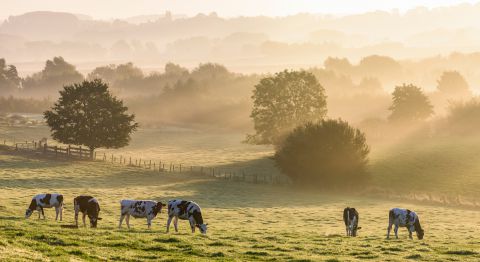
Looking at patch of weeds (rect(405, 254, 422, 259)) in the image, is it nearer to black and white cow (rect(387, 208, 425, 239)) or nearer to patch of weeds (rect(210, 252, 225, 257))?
black and white cow (rect(387, 208, 425, 239))

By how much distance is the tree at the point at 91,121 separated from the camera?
7831cm

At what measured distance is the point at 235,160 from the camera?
289 ft

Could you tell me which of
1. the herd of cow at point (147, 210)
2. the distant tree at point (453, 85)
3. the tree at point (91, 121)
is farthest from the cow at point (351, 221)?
the distant tree at point (453, 85)

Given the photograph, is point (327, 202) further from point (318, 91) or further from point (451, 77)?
point (451, 77)

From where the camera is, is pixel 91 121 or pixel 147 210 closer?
pixel 147 210

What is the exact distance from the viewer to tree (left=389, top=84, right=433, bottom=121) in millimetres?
116500

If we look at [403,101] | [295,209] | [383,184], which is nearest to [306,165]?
[383,184]

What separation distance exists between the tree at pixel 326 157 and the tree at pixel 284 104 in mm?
15730

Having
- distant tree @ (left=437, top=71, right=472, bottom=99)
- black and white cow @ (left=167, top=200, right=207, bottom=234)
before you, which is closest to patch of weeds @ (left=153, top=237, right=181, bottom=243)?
black and white cow @ (left=167, top=200, right=207, bottom=234)

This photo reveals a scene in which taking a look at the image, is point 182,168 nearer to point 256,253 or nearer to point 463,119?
point 256,253

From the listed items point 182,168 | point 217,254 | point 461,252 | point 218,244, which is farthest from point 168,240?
point 182,168

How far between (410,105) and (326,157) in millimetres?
54959

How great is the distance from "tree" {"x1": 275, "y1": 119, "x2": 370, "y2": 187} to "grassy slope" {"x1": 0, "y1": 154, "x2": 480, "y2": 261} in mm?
5100

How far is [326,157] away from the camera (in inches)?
2729
